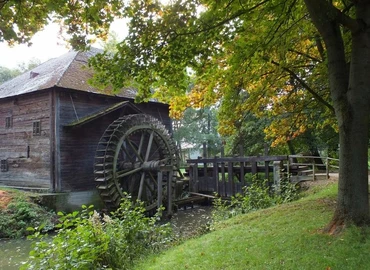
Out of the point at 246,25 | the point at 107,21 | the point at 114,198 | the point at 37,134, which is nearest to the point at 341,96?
the point at 246,25

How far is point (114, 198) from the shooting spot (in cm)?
1327

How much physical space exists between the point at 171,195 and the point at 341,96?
10641 mm

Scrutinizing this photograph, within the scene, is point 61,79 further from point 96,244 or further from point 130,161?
point 96,244

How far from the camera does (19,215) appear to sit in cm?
1152

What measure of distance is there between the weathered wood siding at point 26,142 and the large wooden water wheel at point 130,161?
7.78ft

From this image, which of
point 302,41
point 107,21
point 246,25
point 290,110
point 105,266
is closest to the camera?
point 105,266

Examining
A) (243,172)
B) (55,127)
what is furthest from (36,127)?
(243,172)

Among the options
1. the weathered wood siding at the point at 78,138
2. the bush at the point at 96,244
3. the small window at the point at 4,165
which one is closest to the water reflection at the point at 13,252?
the bush at the point at 96,244

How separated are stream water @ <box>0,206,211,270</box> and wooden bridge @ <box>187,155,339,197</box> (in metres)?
2.00

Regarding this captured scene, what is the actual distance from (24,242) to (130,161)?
615 centimetres

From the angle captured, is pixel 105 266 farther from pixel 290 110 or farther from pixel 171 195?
pixel 171 195

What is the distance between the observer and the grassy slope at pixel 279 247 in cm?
427

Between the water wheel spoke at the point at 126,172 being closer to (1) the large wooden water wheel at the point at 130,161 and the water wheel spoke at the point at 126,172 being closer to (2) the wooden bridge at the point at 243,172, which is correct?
(1) the large wooden water wheel at the point at 130,161

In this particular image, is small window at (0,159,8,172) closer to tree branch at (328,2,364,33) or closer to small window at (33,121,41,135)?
small window at (33,121,41,135)
